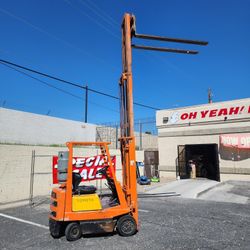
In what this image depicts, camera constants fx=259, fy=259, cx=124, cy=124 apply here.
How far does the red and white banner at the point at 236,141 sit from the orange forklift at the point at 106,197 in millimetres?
11382

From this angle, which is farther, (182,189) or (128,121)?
(182,189)

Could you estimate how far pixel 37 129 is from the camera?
17.3 meters

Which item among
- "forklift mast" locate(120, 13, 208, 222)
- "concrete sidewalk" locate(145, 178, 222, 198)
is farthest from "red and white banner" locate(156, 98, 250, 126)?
"forklift mast" locate(120, 13, 208, 222)

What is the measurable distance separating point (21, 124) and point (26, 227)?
9.93m

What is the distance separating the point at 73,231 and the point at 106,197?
1344 millimetres

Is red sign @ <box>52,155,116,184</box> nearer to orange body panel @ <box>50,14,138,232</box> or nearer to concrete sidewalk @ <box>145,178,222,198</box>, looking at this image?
concrete sidewalk @ <box>145,178,222,198</box>

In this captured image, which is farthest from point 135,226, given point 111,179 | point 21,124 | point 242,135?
point 242,135

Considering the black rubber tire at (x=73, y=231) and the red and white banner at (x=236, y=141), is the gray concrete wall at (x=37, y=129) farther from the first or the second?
the red and white banner at (x=236, y=141)

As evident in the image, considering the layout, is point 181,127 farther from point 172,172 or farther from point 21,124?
point 21,124

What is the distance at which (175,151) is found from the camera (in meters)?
19.8

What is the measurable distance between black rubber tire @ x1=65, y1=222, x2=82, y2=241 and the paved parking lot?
0.12 metres

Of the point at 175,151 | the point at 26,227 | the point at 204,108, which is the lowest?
the point at 26,227

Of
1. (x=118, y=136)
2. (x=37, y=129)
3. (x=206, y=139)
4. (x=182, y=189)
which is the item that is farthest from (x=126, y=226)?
(x=118, y=136)

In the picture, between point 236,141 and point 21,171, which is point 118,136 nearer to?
point 236,141
